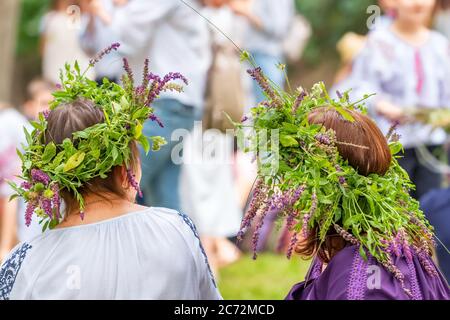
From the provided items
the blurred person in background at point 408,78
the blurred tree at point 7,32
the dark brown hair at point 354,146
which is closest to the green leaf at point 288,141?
the dark brown hair at point 354,146

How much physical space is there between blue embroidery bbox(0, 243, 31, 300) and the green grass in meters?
2.83

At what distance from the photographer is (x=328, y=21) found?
12938mm

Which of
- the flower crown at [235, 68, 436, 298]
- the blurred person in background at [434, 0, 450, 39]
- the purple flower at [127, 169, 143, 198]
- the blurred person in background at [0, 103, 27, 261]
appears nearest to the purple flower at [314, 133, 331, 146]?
the flower crown at [235, 68, 436, 298]

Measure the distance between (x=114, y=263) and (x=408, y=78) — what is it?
3610 millimetres

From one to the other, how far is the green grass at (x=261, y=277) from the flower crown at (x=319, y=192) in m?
2.88

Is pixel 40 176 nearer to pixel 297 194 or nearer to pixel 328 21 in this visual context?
pixel 297 194

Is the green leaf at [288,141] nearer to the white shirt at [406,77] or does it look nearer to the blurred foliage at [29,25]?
the white shirt at [406,77]

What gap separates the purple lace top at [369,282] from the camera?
9.78 ft

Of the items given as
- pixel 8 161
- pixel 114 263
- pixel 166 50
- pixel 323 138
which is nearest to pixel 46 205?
pixel 114 263

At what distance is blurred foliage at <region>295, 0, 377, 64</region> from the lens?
12523 mm

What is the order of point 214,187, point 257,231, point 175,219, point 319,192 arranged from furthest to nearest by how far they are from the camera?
point 214,187, point 175,219, point 319,192, point 257,231

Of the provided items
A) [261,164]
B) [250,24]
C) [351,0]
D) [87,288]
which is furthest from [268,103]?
[351,0]

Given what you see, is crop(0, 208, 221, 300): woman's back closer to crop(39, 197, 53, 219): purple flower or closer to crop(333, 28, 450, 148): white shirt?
crop(39, 197, 53, 219): purple flower

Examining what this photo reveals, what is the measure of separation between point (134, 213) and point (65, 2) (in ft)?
15.4
